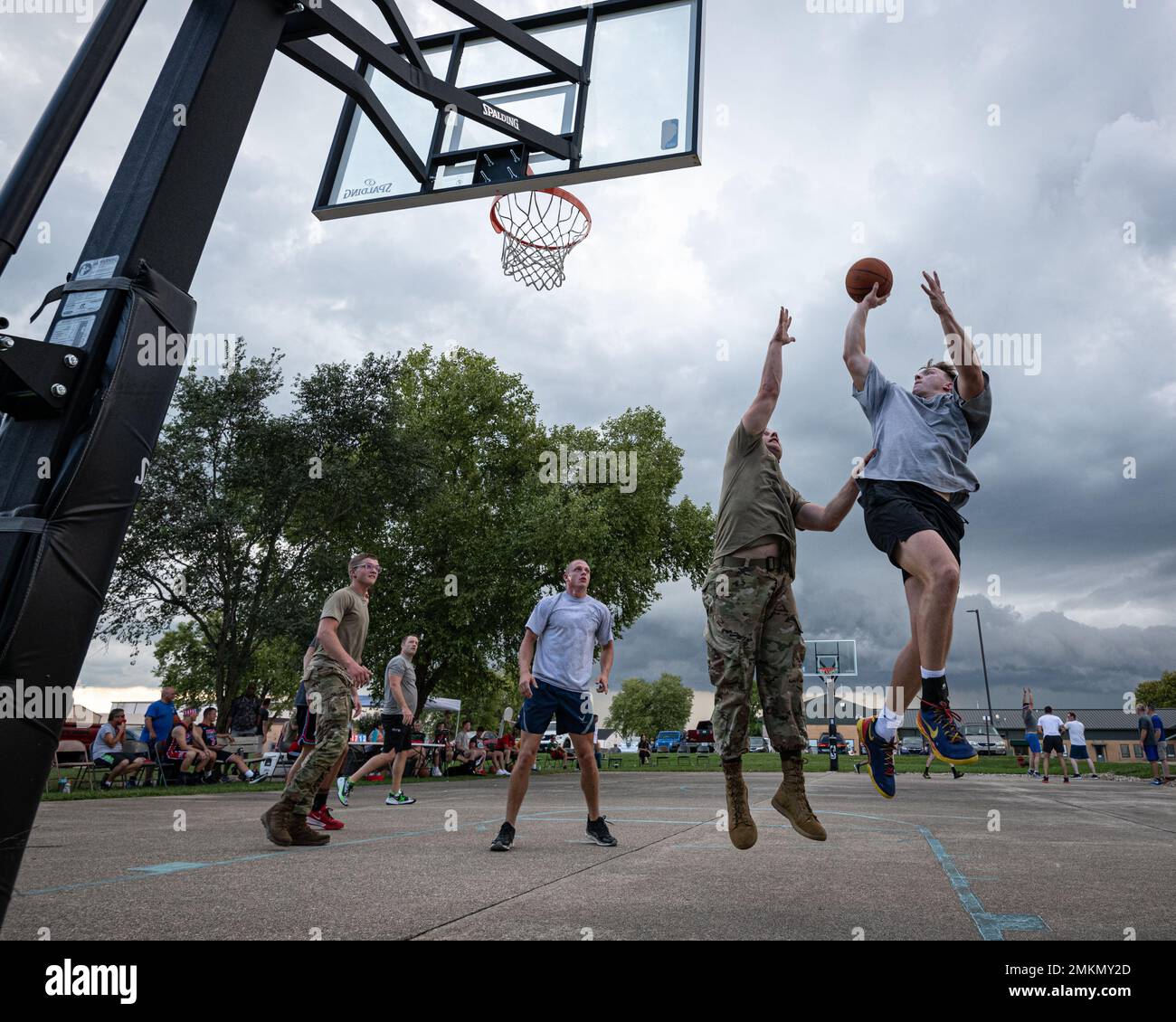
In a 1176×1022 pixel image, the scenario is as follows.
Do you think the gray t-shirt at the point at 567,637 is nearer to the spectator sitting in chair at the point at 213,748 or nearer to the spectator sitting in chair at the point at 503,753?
the spectator sitting in chair at the point at 213,748

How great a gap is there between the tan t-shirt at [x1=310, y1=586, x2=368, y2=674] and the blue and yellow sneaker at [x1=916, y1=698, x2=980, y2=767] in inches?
165

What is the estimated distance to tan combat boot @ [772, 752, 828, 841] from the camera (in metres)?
4.29

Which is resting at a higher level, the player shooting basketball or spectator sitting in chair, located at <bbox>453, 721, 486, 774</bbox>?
the player shooting basketball

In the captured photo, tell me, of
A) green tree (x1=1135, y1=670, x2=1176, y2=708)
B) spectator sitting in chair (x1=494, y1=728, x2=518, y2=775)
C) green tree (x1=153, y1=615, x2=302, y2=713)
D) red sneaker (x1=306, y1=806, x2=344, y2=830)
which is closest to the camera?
red sneaker (x1=306, y1=806, x2=344, y2=830)

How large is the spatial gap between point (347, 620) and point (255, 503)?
1574 cm

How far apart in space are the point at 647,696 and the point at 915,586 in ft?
402

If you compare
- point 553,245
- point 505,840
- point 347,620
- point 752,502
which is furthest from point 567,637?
point 553,245

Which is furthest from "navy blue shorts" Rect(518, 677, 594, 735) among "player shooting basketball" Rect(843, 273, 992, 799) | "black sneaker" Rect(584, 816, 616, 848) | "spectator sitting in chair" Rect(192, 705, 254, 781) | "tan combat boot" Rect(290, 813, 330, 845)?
"spectator sitting in chair" Rect(192, 705, 254, 781)

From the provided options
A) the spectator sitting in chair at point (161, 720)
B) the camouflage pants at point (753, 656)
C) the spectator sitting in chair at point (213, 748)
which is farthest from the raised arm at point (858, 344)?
the spectator sitting in chair at point (213, 748)

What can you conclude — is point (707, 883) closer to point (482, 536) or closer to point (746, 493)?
point (746, 493)

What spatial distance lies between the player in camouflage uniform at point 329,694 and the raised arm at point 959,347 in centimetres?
436

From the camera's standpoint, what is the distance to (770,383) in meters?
4.62

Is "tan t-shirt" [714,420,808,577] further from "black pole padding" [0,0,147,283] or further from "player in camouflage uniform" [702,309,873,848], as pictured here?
"black pole padding" [0,0,147,283]
